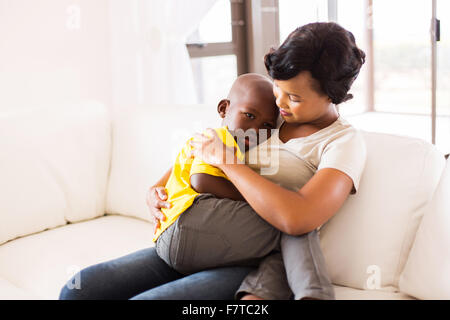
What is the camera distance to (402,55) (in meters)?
4.54

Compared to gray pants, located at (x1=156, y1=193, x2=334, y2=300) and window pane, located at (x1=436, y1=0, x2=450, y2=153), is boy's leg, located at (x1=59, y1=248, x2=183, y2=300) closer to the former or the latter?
gray pants, located at (x1=156, y1=193, x2=334, y2=300)

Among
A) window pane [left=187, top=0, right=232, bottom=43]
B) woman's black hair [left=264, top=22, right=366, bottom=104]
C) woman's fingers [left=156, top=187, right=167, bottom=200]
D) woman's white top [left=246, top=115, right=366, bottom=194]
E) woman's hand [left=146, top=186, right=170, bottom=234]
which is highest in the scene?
window pane [left=187, top=0, right=232, bottom=43]

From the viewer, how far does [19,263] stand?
5.71 feet

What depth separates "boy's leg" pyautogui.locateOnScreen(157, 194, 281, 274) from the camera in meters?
1.21

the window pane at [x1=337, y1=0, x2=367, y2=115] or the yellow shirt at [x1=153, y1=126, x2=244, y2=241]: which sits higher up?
the window pane at [x1=337, y1=0, x2=367, y2=115]

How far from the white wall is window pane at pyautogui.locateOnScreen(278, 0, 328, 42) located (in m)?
1.16

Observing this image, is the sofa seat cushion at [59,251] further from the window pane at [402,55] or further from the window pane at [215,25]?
the window pane at [402,55]

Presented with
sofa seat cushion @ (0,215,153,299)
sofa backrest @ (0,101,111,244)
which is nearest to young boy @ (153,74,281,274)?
sofa seat cushion @ (0,215,153,299)

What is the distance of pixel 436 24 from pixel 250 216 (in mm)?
2278

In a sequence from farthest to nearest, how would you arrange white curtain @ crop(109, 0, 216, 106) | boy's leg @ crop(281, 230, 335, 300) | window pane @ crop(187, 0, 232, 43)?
window pane @ crop(187, 0, 232, 43) → white curtain @ crop(109, 0, 216, 106) → boy's leg @ crop(281, 230, 335, 300)

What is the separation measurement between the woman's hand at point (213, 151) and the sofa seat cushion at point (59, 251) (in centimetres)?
60

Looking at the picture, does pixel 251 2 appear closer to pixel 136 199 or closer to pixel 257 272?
pixel 136 199

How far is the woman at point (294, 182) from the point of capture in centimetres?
114

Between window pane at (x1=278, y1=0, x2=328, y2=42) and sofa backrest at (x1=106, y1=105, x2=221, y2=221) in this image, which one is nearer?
sofa backrest at (x1=106, y1=105, x2=221, y2=221)
